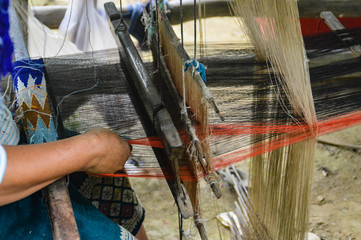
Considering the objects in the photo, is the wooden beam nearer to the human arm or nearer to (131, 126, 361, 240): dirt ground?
(131, 126, 361, 240): dirt ground

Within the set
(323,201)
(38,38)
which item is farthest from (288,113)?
(38,38)

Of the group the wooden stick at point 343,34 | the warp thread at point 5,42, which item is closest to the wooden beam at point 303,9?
the wooden stick at point 343,34

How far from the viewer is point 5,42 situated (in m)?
1.40

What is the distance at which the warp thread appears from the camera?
1.27m

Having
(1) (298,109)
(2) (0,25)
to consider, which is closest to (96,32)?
(2) (0,25)

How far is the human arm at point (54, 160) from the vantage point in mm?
896

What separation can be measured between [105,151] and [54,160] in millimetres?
165

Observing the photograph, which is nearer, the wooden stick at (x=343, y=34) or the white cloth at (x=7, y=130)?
the white cloth at (x=7, y=130)

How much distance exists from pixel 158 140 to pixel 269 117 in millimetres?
468

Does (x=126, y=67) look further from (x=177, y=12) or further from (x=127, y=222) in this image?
(x=177, y=12)

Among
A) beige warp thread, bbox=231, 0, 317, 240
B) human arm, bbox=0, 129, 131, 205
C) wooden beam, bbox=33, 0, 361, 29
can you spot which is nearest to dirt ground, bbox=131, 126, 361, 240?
beige warp thread, bbox=231, 0, 317, 240

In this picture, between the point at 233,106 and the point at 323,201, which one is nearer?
the point at 233,106

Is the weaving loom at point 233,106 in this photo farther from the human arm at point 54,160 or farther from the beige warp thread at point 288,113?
the human arm at point 54,160

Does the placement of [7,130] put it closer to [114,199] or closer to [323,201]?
[114,199]
